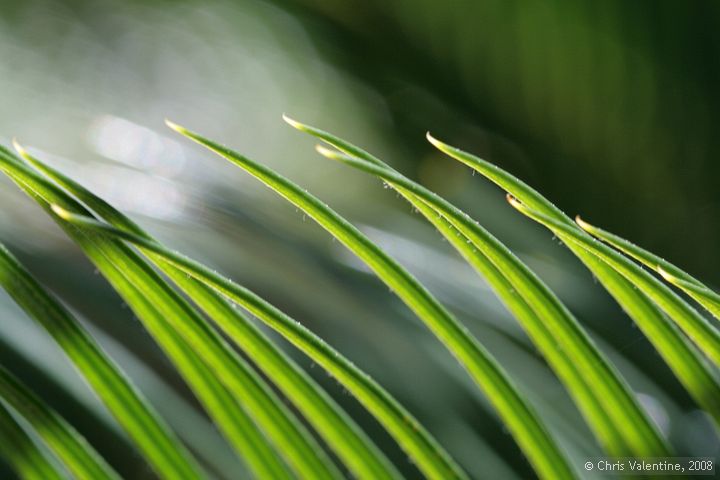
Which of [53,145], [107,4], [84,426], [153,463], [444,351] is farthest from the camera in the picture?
[107,4]

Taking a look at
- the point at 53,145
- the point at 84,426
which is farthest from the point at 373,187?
the point at 84,426

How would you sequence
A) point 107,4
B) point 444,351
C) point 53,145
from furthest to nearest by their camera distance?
point 107,4, point 53,145, point 444,351

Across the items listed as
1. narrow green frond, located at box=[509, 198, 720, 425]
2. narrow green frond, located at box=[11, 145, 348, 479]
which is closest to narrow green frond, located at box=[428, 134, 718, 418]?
narrow green frond, located at box=[509, 198, 720, 425]

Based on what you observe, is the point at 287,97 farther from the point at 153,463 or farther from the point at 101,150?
the point at 153,463

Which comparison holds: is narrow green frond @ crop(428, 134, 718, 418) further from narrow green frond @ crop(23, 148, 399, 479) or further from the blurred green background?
the blurred green background

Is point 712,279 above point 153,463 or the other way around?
above

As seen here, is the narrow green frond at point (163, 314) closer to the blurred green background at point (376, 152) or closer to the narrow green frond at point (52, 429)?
the narrow green frond at point (52, 429)

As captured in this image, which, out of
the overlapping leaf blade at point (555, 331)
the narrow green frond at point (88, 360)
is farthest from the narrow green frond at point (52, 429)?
the overlapping leaf blade at point (555, 331)

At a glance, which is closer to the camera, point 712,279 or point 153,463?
point 153,463
